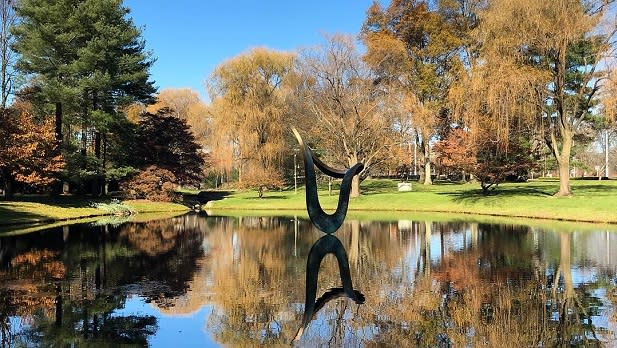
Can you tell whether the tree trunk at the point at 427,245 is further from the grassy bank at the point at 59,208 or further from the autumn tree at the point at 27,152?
the autumn tree at the point at 27,152

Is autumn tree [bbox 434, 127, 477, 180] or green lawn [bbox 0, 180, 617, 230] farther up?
autumn tree [bbox 434, 127, 477, 180]

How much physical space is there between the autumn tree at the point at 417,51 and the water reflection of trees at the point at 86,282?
27561 millimetres

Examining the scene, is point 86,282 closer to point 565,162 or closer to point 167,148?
point 565,162

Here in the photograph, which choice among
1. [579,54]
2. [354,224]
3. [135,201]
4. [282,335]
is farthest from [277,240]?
[579,54]

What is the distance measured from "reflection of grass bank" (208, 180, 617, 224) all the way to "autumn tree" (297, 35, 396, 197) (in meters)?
3.67

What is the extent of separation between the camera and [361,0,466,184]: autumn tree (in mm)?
42688

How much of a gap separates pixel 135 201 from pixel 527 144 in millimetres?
28230

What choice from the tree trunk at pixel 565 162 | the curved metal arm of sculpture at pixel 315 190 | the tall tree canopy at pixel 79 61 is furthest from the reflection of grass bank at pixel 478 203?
the curved metal arm of sculpture at pixel 315 190

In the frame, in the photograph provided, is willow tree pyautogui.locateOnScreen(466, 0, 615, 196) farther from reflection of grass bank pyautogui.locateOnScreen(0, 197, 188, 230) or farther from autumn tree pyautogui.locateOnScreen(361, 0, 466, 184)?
reflection of grass bank pyautogui.locateOnScreen(0, 197, 188, 230)

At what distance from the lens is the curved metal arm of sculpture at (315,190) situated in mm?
16203

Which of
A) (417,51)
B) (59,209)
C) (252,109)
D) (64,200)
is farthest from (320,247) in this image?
(417,51)

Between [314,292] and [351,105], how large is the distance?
29821mm

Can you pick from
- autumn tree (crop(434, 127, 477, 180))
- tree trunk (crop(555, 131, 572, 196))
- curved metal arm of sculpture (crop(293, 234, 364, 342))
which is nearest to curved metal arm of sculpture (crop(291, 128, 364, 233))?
curved metal arm of sculpture (crop(293, 234, 364, 342))

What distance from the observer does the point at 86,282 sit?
432 inches
